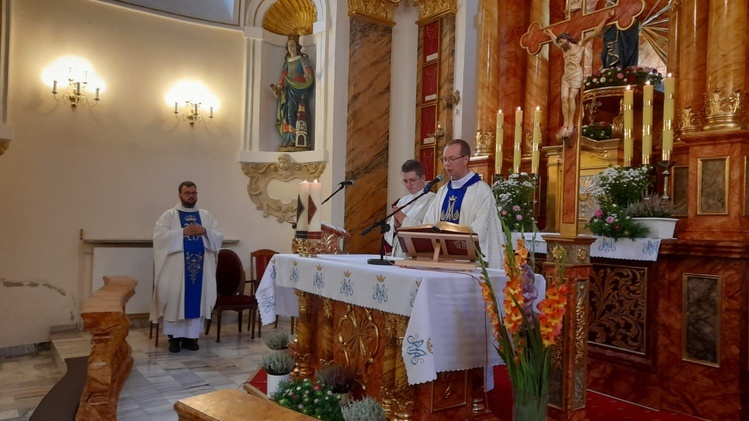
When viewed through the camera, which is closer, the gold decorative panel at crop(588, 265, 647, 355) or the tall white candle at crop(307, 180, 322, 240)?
the tall white candle at crop(307, 180, 322, 240)

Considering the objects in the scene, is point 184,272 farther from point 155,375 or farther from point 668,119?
point 668,119

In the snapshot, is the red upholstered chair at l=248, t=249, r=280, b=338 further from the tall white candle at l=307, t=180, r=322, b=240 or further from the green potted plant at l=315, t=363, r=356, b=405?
the green potted plant at l=315, t=363, r=356, b=405

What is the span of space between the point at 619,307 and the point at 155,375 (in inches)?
160

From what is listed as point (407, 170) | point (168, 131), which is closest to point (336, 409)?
point (407, 170)

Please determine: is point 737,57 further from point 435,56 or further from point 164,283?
point 164,283

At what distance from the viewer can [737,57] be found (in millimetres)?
4055

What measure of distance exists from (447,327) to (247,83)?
6.33 m

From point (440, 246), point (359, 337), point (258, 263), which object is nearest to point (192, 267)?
point (258, 263)

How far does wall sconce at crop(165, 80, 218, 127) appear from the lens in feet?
25.4

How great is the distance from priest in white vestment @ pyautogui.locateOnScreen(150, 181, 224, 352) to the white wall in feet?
3.71

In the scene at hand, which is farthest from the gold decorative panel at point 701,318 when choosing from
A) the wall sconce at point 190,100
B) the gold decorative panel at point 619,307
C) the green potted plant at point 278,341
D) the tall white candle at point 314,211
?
the wall sconce at point 190,100

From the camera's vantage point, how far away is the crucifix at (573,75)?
119 inches

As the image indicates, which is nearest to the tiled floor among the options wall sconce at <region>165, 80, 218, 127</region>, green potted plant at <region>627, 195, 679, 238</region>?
wall sconce at <region>165, 80, 218, 127</region>

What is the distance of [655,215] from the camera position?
13.6 feet
